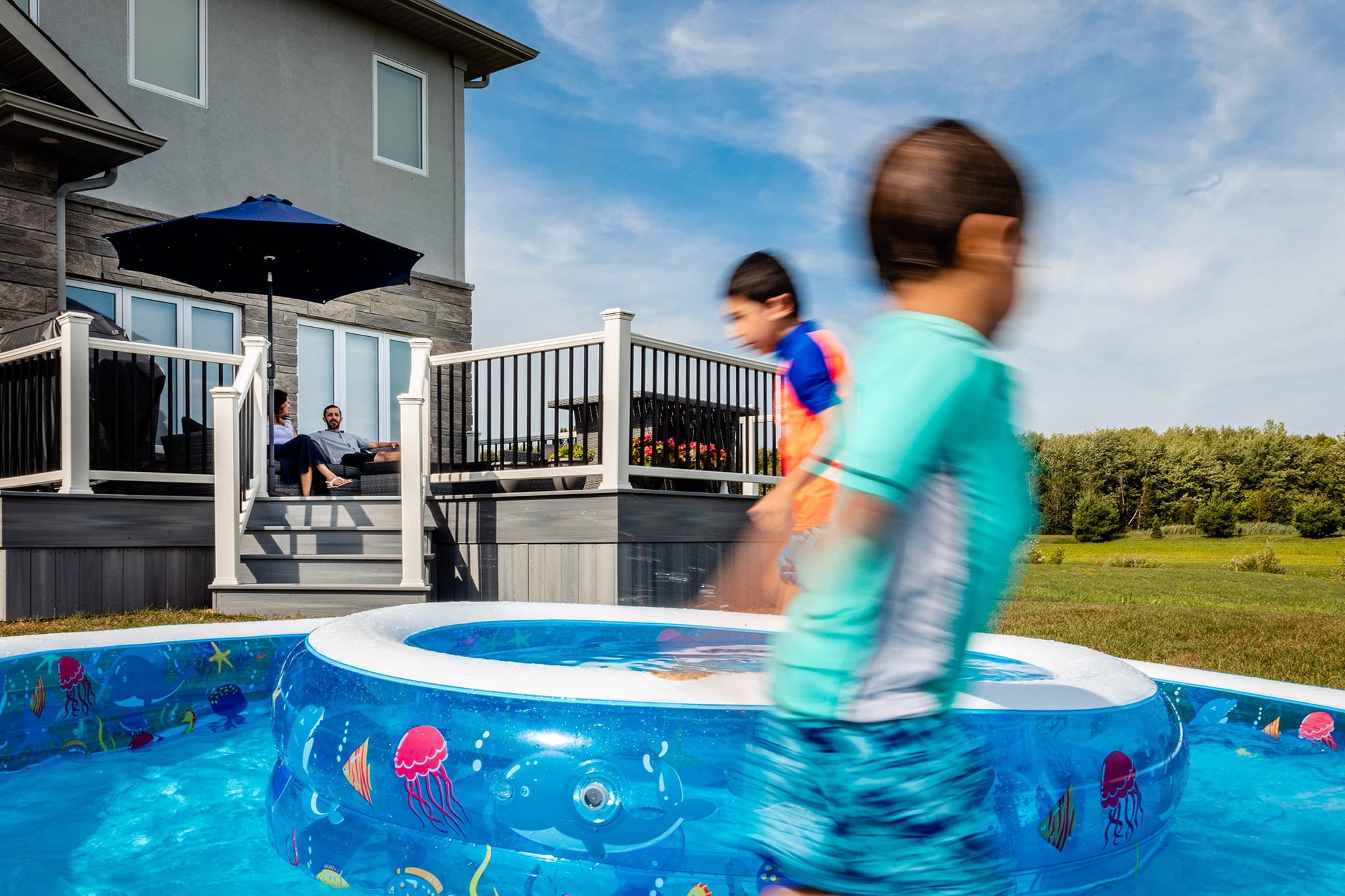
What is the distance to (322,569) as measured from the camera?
709cm

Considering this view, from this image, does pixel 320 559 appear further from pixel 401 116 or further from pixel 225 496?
pixel 401 116

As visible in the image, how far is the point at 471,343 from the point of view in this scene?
1321cm

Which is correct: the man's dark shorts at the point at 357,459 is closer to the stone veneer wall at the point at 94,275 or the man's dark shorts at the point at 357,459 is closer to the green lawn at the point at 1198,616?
the stone veneer wall at the point at 94,275

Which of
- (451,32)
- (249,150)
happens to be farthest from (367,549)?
(451,32)

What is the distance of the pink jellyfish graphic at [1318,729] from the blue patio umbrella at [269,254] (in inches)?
293

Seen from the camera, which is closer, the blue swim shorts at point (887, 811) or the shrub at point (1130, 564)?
the blue swim shorts at point (887, 811)

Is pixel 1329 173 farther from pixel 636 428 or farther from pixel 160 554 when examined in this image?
pixel 160 554

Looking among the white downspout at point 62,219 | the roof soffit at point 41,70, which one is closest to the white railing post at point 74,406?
the white downspout at point 62,219

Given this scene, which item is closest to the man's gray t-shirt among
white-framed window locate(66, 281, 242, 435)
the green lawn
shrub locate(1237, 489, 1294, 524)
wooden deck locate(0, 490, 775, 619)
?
white-framed window locate(66, 281, 242, 435)

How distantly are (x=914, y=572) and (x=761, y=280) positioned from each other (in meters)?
1.93

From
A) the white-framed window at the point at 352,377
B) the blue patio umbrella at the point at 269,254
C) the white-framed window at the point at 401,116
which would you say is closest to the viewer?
the blue patio umbrella at the point at 269,254

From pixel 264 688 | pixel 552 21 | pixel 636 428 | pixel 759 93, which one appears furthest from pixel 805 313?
pixel 759 93

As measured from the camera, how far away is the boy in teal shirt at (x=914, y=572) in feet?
3.38

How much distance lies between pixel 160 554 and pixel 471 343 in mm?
6569
